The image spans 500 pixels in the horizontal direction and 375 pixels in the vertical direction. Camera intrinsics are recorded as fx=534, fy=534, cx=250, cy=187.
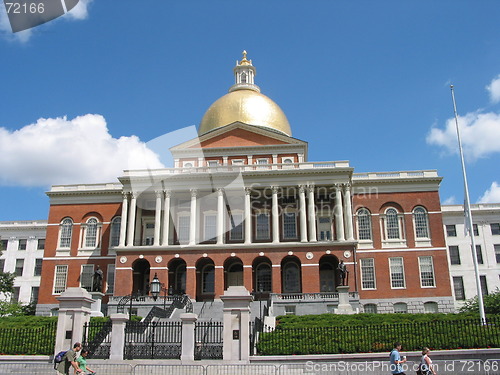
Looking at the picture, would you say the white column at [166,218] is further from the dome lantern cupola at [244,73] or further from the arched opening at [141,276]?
the dome lantern cupola at [244,73]

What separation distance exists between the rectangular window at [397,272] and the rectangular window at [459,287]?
41.8ft

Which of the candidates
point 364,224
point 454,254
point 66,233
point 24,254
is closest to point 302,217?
point 364,224

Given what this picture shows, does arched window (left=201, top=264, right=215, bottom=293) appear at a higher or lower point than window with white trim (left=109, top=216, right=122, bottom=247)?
lower

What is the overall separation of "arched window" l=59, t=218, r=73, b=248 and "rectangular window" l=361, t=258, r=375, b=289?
29250mm

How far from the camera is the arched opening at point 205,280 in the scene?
50250 millimetres

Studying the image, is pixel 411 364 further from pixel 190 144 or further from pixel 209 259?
pixel 190 144

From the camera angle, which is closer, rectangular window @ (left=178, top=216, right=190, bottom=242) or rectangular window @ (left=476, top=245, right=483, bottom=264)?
rectangular window @ (left=178, top=216, right=190, bottom=242)

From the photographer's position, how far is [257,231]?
52.0 metres

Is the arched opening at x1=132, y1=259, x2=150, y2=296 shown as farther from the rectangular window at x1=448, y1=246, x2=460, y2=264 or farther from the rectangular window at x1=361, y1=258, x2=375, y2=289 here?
the rectangular window at x1=448, y1=246, x2=460, y2=264

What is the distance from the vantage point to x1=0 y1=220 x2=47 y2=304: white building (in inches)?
2630

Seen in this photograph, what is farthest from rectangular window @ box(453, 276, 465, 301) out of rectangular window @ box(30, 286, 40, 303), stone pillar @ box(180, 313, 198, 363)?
rectangular window @ box(30, 286, 40, 303)

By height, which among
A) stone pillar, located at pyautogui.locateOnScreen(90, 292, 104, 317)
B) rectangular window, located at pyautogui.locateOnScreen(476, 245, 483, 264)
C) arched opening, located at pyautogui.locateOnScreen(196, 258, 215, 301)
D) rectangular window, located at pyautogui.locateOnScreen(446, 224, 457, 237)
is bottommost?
stone pillar, located at pyautogui.locateOnScreen(90, 292, 104, 317)

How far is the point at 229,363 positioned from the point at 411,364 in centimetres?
698

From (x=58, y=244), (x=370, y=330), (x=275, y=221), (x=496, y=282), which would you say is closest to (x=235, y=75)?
(x=275, y=221)
